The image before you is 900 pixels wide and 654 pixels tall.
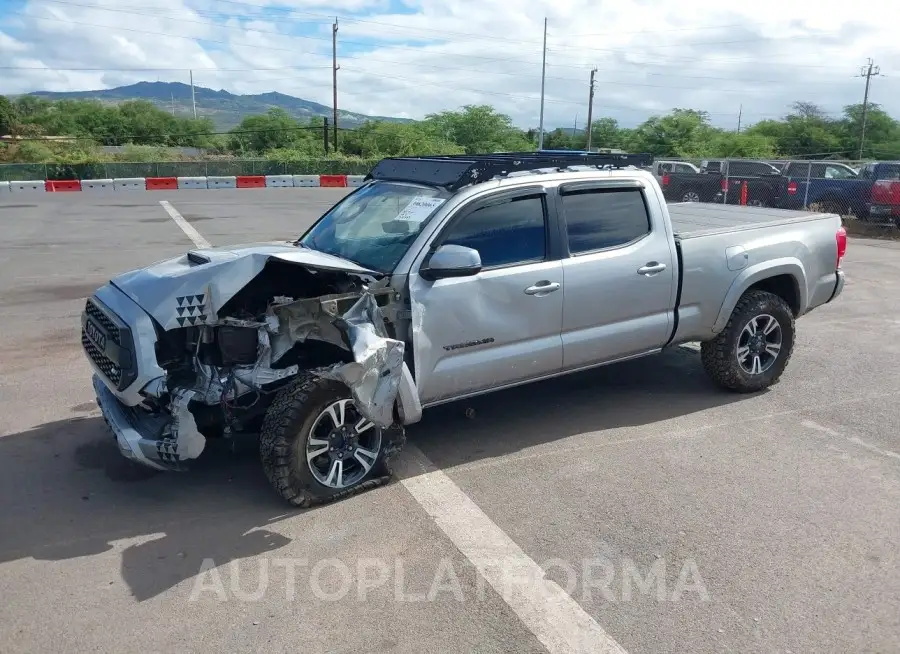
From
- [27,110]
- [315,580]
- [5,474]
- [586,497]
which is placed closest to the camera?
[315,580]

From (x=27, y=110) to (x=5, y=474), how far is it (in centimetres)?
9638

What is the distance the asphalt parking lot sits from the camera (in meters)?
3.42

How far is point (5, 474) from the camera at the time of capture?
495cm

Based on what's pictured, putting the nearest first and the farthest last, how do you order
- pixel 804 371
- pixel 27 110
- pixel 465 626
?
1. pixel 465 626
2. pixel 804 371
3. pixel 27 110

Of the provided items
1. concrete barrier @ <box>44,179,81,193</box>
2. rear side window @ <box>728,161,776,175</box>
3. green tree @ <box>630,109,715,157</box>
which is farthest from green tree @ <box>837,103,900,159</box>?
concrete barrier @ <box>44,179,81,193</box>

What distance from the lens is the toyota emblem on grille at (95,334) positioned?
15.1 feet

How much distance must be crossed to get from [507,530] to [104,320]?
264 centimetres

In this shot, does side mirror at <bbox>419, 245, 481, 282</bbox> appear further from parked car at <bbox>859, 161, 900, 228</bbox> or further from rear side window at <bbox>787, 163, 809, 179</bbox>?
rear side window at <bbox>787, 163, 809, 179</bbox>

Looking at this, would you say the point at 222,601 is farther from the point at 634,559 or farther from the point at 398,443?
the point at 634,559

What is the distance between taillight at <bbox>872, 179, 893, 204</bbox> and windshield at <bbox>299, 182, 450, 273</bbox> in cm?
1644

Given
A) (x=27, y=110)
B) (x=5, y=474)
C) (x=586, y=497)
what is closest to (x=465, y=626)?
(x=586, y=497)

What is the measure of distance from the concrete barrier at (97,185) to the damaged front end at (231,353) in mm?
30417

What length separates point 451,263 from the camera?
4633 mm

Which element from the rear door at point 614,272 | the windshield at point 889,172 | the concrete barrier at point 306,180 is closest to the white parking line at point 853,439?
the rear door at point 614,272
